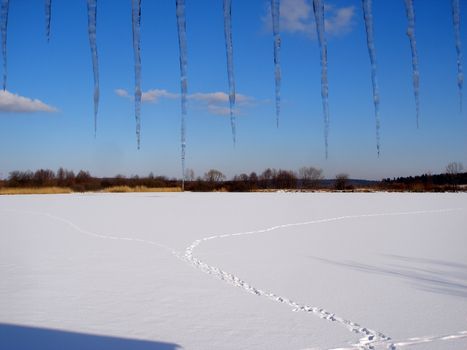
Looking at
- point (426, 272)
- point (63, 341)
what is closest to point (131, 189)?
point (426, 272)

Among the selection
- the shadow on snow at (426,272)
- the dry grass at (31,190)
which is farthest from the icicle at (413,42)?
the dry grass at (31,190)

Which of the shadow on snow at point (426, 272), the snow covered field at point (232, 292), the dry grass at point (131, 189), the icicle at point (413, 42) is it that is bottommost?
the shadow on snow at point (426, 272)

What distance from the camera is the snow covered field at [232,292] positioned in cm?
308

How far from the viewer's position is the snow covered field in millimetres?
3080

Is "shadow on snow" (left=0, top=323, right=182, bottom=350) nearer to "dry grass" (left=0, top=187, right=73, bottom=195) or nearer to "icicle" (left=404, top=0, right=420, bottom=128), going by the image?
"icicle" (left=404, top=0, right=420, bottom=128)

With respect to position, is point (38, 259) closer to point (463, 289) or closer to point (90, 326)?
point (90, 326)

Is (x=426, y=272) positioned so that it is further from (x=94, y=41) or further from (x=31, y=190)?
(x=31, y=190)

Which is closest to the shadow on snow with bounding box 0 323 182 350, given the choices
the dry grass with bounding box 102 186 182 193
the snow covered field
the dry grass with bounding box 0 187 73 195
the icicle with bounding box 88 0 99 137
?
the snow covered field

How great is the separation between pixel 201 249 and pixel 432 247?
12.6 feet

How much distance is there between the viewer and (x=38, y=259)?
6.03 meters

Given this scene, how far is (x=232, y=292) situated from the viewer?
432 centimetres

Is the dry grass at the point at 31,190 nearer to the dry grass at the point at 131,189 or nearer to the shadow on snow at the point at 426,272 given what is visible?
the dry grass at the point at 131,189

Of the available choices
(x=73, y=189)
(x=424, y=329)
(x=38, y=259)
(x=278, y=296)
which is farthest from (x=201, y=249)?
(x=73, y=189)

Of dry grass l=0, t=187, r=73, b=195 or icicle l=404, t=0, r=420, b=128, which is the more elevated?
icicle l=404, t=0, r=420, b=128
